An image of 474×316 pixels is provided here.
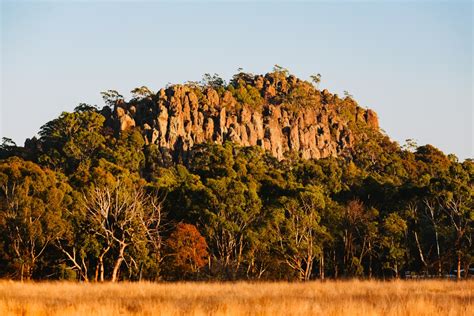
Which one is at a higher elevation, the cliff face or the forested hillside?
the cliff face

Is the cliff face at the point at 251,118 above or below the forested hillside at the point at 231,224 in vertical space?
above

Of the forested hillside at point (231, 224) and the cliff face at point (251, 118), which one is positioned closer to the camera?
the forested hillside at point (231, 224)

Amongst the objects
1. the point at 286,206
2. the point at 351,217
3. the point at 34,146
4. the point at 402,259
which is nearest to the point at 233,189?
the point at 286,206

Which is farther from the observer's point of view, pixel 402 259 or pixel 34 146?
pixel 34 146

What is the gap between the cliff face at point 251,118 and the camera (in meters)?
120

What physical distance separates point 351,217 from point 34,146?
67.3 metres

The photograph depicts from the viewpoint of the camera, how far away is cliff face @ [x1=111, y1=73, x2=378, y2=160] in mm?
119688

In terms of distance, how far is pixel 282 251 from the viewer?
2164 inches

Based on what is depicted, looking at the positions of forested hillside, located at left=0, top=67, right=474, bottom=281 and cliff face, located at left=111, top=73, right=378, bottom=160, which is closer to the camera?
forested hillside, located at left=0, top=67, right=474, bottom=281

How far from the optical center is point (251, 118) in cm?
13462

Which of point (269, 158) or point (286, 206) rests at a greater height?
point (269, 158)

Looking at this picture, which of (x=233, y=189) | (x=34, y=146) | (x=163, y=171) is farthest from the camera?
(x=34, y=146)

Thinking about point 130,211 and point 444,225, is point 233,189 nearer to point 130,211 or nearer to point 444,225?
point 130,211

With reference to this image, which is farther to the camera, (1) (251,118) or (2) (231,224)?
(1) (251,118)
